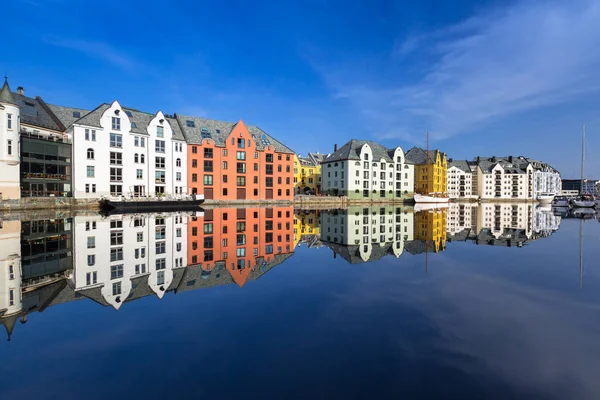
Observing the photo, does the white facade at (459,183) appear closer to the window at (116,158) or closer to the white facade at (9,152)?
the window at (116,158)

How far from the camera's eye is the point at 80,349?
581 cm

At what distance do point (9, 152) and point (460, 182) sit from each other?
483 ft

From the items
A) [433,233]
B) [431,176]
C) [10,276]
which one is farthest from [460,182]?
[10,276]

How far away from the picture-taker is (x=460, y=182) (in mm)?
139750

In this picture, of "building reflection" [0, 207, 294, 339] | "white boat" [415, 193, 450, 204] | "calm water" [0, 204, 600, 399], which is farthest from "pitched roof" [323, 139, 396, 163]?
"calm water" [0, 204, 600, 399]

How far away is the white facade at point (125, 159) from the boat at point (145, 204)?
3.39 metres

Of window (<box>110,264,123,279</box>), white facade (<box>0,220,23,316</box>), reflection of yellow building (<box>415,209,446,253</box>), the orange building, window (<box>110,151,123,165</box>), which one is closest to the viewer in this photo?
white facade (<box>0,220,23,316</box>)

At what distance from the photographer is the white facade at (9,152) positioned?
36.5 meters

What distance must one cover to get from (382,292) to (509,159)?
16873 centimetres

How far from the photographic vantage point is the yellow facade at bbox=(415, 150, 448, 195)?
103356 millimetres

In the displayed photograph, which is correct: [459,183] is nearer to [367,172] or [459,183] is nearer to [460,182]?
[460,182]

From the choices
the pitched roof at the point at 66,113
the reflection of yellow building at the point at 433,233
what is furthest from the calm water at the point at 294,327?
the pitched roof at the point at 66,113

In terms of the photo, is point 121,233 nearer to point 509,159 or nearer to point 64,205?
point 64,205

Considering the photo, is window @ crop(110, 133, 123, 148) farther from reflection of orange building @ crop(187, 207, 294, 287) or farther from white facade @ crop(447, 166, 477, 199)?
white facade @ crop(447, 166, 477, 199)
